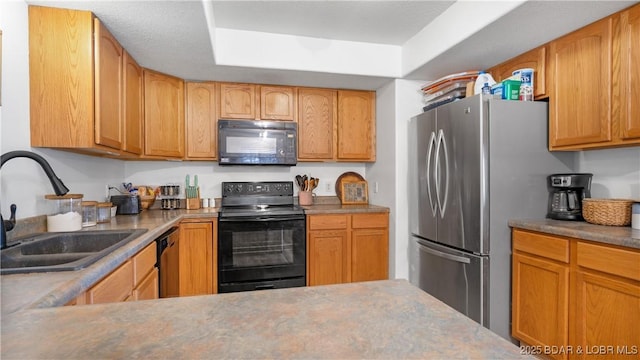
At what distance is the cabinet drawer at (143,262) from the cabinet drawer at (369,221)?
5.67 feet

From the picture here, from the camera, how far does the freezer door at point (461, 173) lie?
211cm

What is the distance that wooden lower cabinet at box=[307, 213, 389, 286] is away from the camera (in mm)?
2924

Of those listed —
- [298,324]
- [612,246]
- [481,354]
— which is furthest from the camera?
[612,246]

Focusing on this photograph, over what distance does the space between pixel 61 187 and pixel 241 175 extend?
1.98m

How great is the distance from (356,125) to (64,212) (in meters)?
2.49

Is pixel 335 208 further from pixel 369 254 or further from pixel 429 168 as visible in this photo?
pixel 429 168

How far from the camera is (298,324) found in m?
0.60

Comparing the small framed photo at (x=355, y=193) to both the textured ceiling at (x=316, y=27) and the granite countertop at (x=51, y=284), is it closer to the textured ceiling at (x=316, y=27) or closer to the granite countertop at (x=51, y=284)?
the textured ceiling at (x=316, y=27)

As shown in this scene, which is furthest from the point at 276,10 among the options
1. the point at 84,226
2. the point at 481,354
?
the point at 481,354

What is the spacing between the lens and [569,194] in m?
2.06

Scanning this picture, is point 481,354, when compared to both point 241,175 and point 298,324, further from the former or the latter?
point 241,175

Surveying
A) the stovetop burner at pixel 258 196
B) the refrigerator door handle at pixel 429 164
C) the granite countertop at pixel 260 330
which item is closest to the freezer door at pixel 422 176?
the refrigerator door handle at pixel 429 164

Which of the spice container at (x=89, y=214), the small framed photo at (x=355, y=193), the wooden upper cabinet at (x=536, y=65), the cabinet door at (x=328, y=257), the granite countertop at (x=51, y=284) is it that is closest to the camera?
the granite countertop at (x=51, y=284)

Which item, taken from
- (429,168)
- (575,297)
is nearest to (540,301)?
(575,297)
